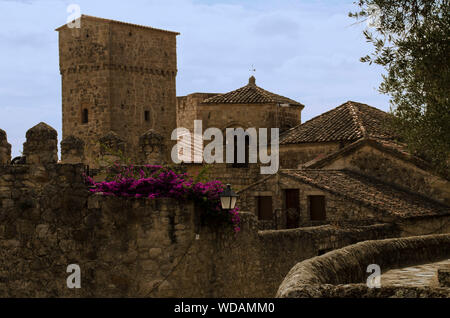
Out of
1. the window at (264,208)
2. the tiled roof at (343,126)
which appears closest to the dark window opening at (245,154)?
the tiled roof at (343,126)

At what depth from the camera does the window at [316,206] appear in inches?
850

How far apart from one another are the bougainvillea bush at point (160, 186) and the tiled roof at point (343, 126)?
15296 mm

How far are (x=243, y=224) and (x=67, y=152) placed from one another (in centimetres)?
340

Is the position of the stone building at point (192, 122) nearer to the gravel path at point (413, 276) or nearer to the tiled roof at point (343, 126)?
the tiled roof at point (343, 126)

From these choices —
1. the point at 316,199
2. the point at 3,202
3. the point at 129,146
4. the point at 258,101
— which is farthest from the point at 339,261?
the point at 129,146

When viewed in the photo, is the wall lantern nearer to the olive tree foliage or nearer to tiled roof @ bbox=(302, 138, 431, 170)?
the olive tree foliage

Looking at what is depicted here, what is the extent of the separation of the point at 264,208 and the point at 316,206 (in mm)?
2006

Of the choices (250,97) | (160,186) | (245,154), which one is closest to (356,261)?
(160,186)

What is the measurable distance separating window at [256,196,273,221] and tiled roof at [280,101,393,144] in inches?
205

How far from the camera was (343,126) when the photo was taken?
93.8 feet

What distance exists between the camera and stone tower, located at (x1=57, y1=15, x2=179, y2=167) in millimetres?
41969

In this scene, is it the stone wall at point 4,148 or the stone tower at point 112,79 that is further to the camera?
the stone tower at point 112,79

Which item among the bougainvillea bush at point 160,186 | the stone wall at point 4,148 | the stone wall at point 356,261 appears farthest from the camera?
the stone wall at point 4,148
